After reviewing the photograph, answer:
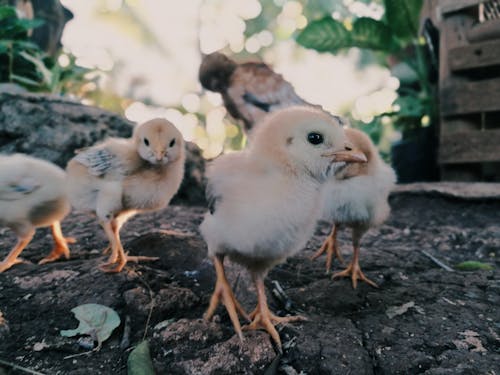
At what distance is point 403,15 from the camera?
18.5 feet

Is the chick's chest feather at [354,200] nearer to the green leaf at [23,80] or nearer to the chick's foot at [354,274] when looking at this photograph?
the chick's foot at [354,274]

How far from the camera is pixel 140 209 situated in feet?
A: 8.20

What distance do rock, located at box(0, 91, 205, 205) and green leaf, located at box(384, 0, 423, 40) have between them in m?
3.56

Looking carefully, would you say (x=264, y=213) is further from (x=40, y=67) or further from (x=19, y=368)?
(x=40, y=67)

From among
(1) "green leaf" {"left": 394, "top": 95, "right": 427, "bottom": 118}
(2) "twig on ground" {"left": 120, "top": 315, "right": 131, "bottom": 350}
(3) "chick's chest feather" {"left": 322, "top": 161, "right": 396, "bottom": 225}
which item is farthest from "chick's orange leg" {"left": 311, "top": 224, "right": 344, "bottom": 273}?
(1) "green leaf" {"left": 394, "top": 95, "right": 427, "bottom": 118}

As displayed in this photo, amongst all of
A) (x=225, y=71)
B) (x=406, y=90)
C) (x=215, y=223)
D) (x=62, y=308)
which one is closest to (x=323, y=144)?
(x=215, y=223)

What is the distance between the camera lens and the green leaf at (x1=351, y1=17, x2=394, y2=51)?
577cm

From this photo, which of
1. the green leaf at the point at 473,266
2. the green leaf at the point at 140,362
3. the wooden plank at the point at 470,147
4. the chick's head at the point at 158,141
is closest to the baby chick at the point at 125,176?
the chick's head at the point at 158,141

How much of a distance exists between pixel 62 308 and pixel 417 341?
1474mm

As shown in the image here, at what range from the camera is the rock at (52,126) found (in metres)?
4.02

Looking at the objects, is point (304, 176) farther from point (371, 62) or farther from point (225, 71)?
point (371, 62)

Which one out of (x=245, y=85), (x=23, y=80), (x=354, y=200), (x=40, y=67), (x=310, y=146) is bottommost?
(x=354, y=200)

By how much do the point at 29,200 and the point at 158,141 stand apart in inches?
29.0

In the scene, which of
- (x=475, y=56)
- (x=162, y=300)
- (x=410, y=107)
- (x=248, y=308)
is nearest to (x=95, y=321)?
(x=162, y=300)
